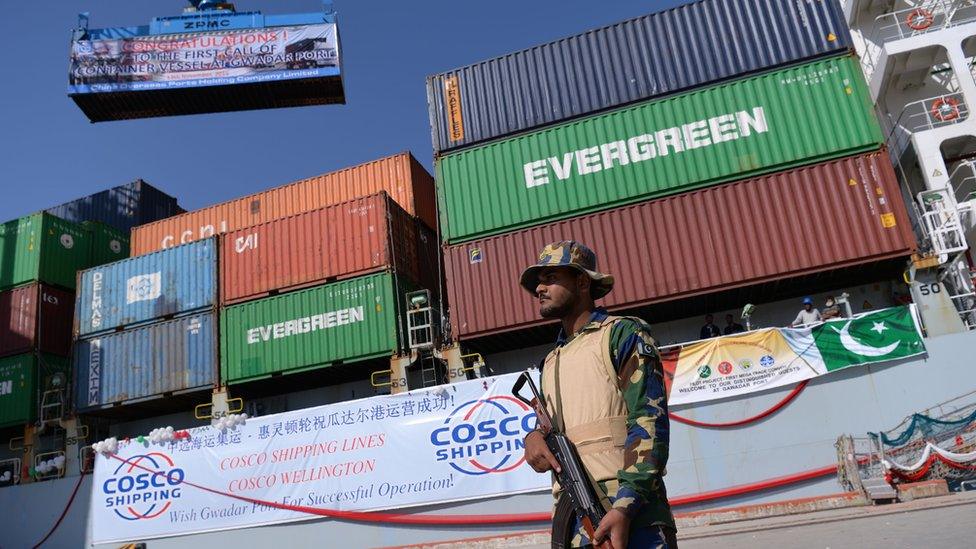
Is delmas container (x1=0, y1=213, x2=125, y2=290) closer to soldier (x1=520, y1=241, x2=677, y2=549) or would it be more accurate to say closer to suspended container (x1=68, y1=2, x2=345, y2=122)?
suspended container (x1=68, y1=2, x2=345, y2=122)

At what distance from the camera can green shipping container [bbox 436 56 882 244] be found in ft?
45.7

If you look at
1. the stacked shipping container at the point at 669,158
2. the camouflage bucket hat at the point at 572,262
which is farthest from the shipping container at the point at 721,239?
the camouflage bucket hat at the point at 572,262

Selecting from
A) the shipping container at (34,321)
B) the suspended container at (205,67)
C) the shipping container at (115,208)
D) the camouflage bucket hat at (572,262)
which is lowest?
the camouflage bucket hat at (572,262)

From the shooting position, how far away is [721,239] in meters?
13.8

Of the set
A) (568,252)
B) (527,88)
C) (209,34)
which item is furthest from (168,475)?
(209,34)

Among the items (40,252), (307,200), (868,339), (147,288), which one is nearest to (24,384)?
(40,252)

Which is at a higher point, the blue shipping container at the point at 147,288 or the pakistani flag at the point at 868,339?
the blue shipping container at the point at 147,288

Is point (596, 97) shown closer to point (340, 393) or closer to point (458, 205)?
point (458, 205)

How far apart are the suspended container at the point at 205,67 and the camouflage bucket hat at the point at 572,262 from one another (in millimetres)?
25786

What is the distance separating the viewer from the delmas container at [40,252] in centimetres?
2133

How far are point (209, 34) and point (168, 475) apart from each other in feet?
69.3

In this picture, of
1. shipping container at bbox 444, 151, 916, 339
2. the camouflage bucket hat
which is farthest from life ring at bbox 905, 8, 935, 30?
the camouflage bucket hat

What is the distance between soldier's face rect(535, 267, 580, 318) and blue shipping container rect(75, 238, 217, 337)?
56.3 ft

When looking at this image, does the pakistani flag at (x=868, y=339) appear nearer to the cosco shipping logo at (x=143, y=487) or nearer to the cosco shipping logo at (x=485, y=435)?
the cosco shipping logo at (x=485, y=435)
